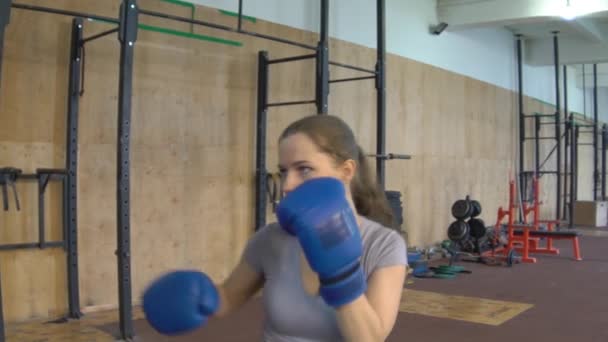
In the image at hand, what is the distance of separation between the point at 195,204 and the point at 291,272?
12.2 feet

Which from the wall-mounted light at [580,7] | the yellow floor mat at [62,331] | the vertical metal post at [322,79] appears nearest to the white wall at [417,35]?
the vertical metal post at [322,79]

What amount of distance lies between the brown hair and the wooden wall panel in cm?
313

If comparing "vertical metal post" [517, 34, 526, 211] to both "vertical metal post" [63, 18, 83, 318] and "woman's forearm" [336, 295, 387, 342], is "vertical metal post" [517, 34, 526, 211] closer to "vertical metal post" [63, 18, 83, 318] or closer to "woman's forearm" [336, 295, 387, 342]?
"vertical metal post" [63, 18, 83, 318]

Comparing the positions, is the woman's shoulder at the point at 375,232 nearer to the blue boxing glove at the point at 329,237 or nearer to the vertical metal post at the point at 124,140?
the blue boxing glove at the point at 329,237

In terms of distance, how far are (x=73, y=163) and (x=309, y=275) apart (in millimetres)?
3213

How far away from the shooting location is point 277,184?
18.3ft

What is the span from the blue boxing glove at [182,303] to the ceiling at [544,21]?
7064 mm

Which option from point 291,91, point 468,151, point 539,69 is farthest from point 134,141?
point 539,69

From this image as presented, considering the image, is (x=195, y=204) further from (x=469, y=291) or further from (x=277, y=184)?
(x=469, y=291)

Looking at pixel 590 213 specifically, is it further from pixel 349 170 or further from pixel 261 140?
pixel 349 170

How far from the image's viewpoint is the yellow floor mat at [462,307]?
441 centimetres

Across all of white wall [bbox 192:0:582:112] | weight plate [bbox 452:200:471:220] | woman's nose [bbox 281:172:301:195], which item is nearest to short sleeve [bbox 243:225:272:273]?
woman's nose [bbox 281:172:301:195]

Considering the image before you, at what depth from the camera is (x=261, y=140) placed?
5320 mm

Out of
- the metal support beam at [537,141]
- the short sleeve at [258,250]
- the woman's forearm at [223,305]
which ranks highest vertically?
the metal support beam at [537,141]
